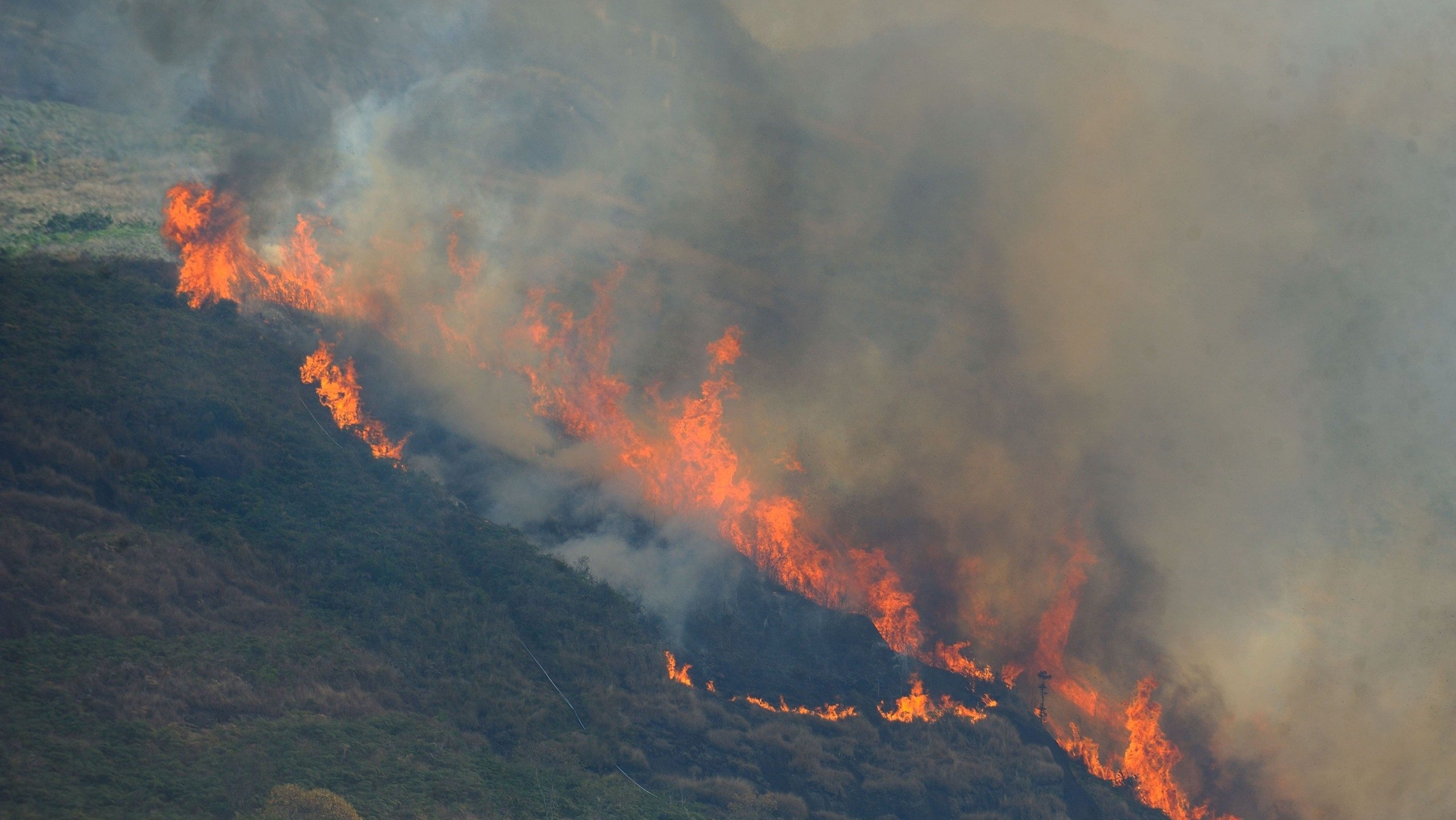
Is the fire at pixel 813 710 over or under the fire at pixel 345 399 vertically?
under

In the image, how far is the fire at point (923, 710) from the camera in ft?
100

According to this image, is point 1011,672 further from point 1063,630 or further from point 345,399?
point 345,399

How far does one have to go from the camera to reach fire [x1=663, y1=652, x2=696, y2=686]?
2998 centimetres

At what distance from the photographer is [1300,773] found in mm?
29891

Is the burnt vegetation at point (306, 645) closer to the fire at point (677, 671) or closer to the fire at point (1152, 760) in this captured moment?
the fire at point (677, 671)

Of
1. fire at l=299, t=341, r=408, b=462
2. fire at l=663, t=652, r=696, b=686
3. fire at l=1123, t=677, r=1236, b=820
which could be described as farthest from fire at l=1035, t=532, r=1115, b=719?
fire at l=299, t=341, r=408, b=462

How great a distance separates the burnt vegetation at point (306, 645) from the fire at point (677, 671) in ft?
1.22

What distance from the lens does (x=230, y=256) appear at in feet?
115

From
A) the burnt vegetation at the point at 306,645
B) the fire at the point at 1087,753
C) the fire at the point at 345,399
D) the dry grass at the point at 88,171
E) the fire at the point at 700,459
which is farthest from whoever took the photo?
the fire at the point at 345,399

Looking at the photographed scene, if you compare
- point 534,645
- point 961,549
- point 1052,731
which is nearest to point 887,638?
point 961,549

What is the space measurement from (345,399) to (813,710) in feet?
63.4

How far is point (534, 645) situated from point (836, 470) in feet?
40.7

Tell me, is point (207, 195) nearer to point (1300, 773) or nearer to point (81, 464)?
point (81, 464)

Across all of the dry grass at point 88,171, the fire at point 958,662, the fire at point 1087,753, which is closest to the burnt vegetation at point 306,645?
the fire at point 1087,753
